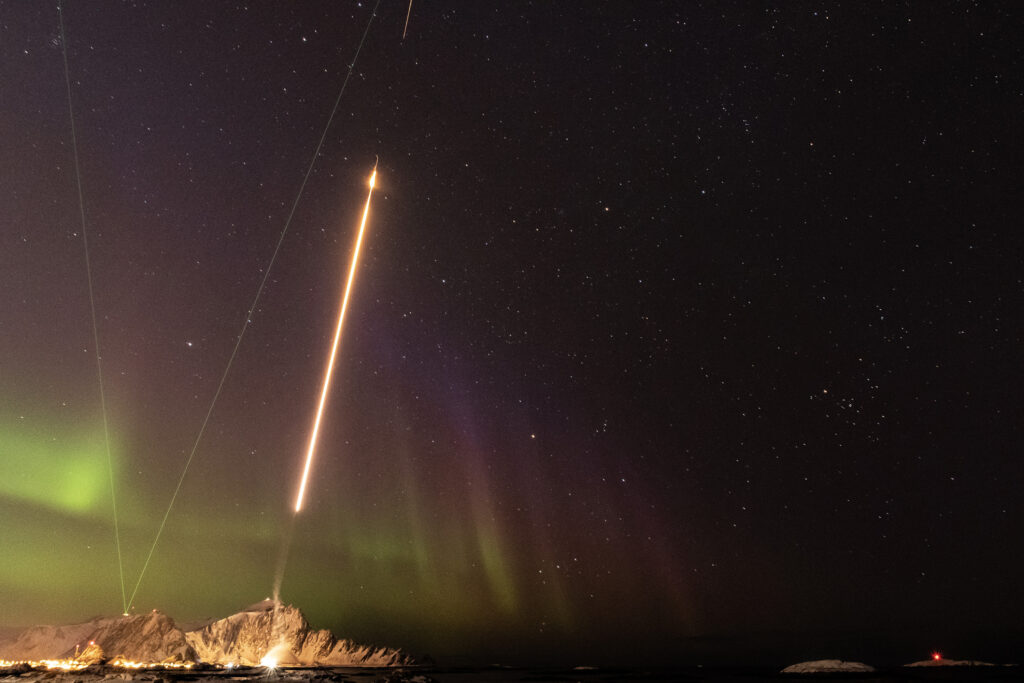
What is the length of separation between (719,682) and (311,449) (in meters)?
148

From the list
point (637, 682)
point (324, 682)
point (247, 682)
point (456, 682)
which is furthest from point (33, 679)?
point (637, 682)

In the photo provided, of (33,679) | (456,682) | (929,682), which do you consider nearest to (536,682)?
(456,682)

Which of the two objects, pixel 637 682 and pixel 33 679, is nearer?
pixel 33 679

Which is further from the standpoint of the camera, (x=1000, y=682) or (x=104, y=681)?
(x=1000, y=682)

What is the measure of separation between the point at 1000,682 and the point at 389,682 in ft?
431

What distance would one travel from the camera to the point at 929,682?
174875 millimetres

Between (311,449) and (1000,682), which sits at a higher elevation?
(311,449)

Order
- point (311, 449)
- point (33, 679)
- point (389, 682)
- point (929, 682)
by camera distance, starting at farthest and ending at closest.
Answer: point (929, 682) → point (389, 682) → point (33, 679) → point (311, 449)

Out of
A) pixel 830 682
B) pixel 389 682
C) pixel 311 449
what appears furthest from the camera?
pixel 830 682

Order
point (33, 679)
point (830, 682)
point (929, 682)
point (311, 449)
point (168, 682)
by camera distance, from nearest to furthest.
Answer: point (311, 449), point (33, 679), point (168, 682), point (929, 682), point (830, 682)

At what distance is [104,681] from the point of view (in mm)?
119562

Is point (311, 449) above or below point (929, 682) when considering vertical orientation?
above

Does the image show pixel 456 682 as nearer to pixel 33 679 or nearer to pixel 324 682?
pixel 324 682

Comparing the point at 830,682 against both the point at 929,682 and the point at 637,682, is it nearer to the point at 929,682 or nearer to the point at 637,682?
the point at 929,682
